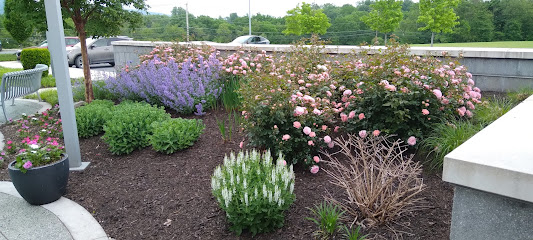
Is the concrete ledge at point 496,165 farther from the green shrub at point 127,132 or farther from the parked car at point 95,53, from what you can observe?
the parked car at point 95,53

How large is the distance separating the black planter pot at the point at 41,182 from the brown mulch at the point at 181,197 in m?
0.21

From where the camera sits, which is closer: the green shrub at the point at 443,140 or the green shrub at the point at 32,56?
the green shrub at the point at 443,140

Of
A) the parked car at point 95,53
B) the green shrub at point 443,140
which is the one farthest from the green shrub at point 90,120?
the parked car at point 95,53

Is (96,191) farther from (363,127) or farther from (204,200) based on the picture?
(363,127)

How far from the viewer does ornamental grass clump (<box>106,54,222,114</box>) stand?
5.72 meters

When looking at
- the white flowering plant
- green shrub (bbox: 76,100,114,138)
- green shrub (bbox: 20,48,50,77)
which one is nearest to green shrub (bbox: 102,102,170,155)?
green shrub (bbox: 76,100,114,138)

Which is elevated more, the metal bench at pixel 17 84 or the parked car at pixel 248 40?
the parked car at pixel 248 40

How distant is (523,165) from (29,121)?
6.74 meters

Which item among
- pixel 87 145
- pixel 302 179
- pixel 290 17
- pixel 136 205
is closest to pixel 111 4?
pixel 87 145

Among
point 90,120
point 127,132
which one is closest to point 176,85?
point 90,120

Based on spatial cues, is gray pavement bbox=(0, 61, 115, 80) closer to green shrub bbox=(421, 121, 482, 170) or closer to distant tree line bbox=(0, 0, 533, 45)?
green shrub bbox=(421, 121, 482, 170)

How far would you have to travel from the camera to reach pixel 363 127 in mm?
3971

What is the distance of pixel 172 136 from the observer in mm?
4359

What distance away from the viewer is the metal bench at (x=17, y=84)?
21.3ft
